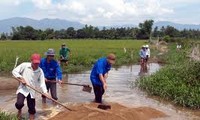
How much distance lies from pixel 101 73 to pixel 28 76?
2249mm

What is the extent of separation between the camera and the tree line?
3223 inches

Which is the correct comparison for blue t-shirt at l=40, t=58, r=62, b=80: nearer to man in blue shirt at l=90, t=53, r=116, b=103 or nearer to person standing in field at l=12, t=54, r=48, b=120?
man in blue shirt at l=90, t=53, r=116, b=103

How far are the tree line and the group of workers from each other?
72287 millimetres

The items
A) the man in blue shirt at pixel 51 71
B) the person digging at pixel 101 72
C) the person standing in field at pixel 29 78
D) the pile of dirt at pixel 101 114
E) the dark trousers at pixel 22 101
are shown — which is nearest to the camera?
the person standing in field at pixel 29 78

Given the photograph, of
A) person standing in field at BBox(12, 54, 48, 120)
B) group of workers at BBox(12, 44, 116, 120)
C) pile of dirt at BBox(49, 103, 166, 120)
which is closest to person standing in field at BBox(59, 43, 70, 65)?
group of workers at BBox(12, 44, 116, 120)

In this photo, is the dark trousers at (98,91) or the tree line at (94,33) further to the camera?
the tree line at (94,33)

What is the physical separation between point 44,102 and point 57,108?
3.69 ft

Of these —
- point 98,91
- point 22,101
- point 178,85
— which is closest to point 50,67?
point 98,91

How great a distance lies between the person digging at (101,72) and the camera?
9547 millimetres

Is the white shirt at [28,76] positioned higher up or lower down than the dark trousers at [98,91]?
higher up

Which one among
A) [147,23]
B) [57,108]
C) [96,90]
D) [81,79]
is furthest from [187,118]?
[147,23]

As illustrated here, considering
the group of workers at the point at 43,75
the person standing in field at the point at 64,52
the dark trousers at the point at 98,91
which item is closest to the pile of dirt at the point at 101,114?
the group of workers at the point at 43,75

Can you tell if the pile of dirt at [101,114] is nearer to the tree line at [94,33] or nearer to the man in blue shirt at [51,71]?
the man in blue shirt at [51,71]

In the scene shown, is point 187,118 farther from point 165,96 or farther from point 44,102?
point 44,102
